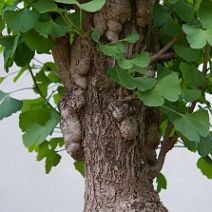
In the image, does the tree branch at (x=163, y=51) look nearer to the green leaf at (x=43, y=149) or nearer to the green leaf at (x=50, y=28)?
the green leaf at (x=50, y=28)

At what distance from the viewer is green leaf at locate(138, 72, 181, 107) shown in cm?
59

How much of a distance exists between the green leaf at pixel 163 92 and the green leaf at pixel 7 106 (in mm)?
171

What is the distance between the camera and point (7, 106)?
2.22 feet

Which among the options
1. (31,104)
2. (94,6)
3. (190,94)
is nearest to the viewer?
(94,6)

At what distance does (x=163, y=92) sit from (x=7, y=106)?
0.68 feet

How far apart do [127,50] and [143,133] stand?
0.11m

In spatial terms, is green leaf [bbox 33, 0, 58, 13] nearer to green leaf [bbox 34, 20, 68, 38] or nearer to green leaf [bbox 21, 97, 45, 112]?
green leaf [bbox 34, 20, 68, 38]

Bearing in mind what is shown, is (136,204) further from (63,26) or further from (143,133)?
(63,26)

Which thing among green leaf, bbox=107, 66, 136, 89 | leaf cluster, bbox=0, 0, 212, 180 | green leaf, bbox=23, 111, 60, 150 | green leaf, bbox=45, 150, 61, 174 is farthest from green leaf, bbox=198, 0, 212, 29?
green leaf, bbox=45, 150, 61, 174

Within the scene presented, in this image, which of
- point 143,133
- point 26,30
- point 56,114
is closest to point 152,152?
point 143,133

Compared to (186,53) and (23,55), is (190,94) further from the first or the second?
(23,55)

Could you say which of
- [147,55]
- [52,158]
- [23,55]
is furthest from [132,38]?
[52,158]

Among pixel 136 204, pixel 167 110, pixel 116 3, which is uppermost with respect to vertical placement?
pixel 116 3

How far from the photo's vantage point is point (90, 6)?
531mm
